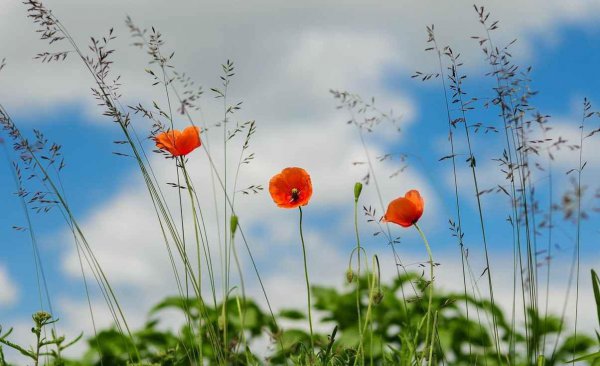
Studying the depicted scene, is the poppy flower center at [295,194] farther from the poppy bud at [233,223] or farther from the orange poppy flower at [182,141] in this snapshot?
the poppy bud at [233,223]

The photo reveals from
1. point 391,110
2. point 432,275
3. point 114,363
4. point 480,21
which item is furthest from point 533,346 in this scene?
point 114,363

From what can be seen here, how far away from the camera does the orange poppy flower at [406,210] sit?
7.49 feet

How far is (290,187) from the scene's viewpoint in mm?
2424

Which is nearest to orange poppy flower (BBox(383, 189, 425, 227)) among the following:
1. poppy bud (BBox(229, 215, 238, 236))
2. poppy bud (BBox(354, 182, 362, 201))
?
poppy bud (BBox(354, 182, 362, 201))

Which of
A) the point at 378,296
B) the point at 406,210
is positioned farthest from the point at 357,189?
the point at 378,296

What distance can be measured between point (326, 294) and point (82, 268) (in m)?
1.90

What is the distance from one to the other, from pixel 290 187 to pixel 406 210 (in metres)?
0.37

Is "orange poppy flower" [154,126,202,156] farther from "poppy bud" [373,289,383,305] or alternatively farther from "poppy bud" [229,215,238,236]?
"poppy bud" [373,289,383,305]

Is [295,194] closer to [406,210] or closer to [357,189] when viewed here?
[357,189]

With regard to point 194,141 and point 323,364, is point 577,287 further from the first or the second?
point 194,141

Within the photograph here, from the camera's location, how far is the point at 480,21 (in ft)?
9.09

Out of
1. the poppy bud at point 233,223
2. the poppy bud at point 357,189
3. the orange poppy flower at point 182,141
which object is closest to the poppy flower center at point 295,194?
the poppy bud at point 357,189

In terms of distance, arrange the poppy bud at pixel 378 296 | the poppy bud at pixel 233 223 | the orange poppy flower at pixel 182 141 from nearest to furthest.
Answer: the poppy bud at pixel 233 223, the poppy bud at pixel 378 296, the orange poppy flower at pixel 182 141

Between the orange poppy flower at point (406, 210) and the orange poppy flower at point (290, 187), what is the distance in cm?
26
